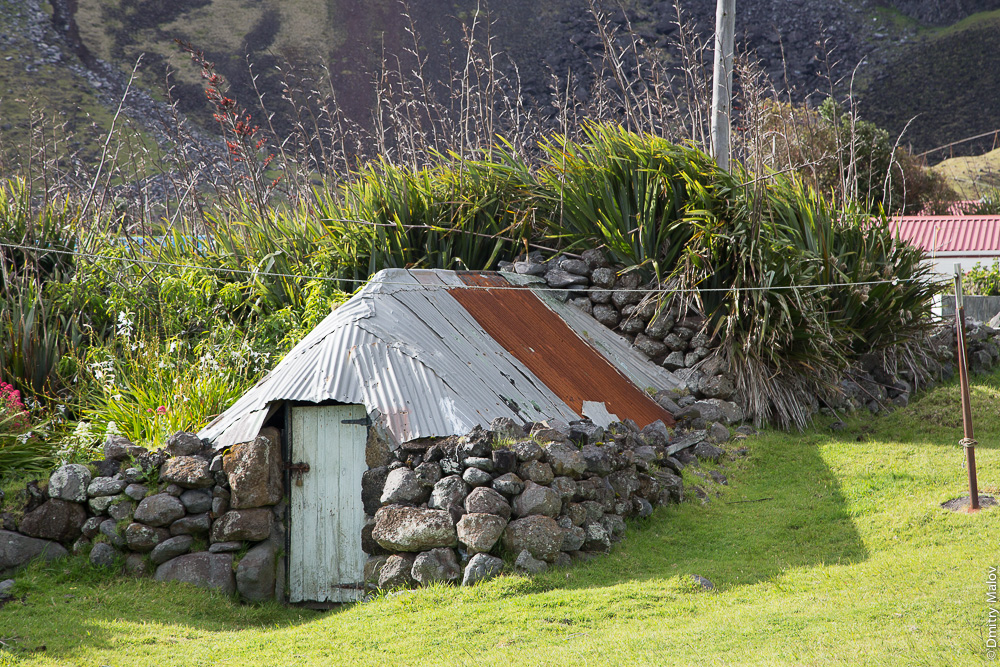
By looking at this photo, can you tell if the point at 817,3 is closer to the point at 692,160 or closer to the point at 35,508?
the point at 692,160

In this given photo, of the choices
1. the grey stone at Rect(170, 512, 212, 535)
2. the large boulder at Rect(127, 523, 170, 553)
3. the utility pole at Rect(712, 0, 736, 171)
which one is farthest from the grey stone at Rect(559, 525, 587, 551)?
the utility pole at Rect(712, 0, 736, 171)

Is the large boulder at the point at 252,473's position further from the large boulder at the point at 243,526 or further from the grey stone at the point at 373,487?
the grey stone at the point at 373,487

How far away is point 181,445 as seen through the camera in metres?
6.23

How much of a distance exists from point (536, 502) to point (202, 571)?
241 centimetres

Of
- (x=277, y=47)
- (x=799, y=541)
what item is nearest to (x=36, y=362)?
Answer: (x=799, y=541)

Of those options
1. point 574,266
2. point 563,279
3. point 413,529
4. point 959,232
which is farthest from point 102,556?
point 959,232

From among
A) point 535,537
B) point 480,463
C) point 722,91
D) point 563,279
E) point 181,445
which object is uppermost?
point 722,91

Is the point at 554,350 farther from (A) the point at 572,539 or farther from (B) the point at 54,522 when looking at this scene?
(B) the point at 54,522

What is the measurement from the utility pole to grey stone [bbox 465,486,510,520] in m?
6.19

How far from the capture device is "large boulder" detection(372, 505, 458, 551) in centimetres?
565

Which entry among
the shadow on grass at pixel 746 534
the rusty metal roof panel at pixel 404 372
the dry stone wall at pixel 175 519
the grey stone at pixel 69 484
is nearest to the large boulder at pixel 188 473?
the dry stone wall at pixel 175 519

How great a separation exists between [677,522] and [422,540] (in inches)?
87.1

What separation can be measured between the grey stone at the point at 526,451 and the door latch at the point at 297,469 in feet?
5.05

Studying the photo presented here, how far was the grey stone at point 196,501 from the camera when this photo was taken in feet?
20.1
